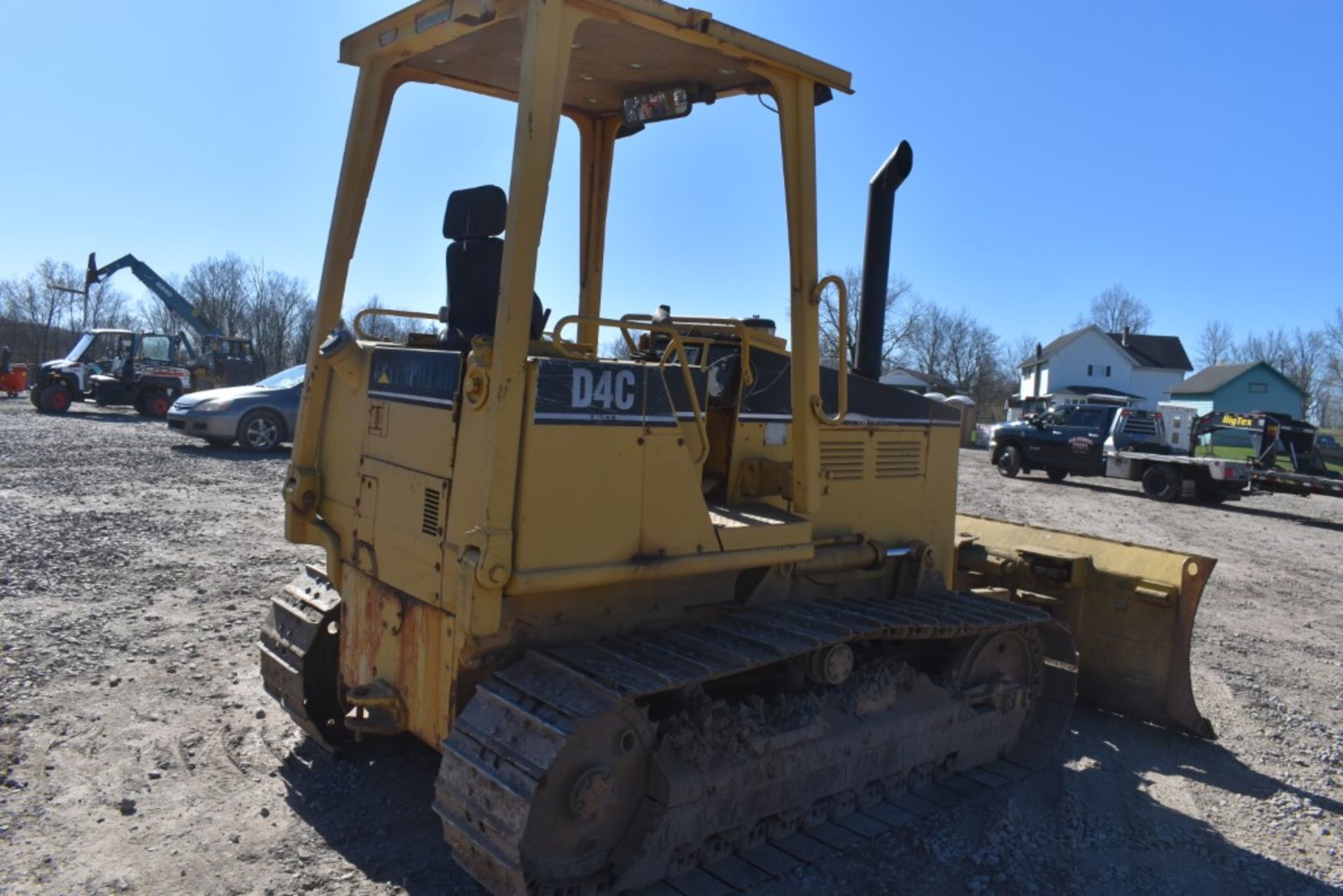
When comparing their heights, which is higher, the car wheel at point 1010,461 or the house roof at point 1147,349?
the house roof at point 1147,349

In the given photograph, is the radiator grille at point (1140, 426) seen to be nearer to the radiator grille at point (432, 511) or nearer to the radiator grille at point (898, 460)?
the radiator grille at point (898, 460)

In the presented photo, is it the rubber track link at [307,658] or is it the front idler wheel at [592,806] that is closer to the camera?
the front idler wheel at [592,806]

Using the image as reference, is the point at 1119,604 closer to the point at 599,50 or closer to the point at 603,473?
the point at 603,473

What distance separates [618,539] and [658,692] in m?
0.59

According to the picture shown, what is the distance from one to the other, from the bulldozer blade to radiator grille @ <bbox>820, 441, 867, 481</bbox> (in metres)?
1.89

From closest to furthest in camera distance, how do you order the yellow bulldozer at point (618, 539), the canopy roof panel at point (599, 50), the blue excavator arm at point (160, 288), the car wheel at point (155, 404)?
the yellow bulldozer at point (618, 539) → the canopy roof panel at point (599, 50) → the car wheel at point (155, 404) → the blue excavator arm at point (160, 288)

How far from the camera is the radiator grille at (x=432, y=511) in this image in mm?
3770

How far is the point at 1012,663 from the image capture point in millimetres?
5691

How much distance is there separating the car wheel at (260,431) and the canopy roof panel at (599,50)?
14.3 m

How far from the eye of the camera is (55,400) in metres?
25.5

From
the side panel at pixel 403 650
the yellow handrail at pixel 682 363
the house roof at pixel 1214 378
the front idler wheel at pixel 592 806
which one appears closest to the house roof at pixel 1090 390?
the house roof at pixel 1214 378

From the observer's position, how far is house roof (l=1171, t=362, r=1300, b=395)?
58.4 meters

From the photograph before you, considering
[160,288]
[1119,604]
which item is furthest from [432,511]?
[160,288]

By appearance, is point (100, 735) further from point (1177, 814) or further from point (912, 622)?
point (1177, 814)
